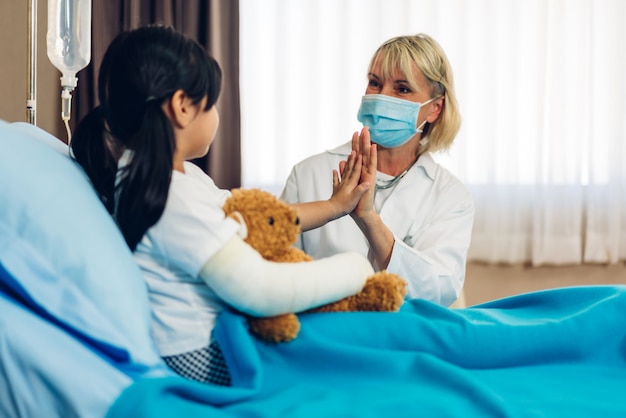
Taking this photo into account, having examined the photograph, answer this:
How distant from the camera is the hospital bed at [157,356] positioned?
899 mm

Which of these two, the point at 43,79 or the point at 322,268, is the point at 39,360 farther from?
the point at 43,79

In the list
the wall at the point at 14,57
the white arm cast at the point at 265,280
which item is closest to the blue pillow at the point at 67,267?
the white arm cast at the point at 265,280

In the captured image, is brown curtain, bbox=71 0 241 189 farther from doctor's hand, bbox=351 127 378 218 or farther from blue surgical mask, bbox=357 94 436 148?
doctor's hand, bbox=351 127 378 218

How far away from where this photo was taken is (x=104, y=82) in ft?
3.59

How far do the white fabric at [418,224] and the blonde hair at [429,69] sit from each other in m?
0.08

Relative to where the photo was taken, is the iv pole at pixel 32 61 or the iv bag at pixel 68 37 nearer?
the iv pole at pixel 32 61

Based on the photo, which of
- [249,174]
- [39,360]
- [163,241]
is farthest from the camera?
[249,174]

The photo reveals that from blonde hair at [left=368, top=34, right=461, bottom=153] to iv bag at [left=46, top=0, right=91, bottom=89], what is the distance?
2.81 feet

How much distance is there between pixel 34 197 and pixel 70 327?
0.18 meters

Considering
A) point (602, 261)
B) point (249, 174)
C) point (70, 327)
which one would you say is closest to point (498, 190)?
point (602, 261)

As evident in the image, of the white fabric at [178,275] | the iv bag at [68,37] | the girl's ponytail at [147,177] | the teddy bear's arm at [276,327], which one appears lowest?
the teddy bear's arm at [276,327]

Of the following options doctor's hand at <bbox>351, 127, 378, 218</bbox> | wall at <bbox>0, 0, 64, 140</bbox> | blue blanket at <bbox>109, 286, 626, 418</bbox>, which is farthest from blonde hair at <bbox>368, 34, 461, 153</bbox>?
wall at <bbox>0, 0, 64, 140</bbox>

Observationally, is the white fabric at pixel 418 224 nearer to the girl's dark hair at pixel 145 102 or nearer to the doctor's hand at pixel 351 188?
the doctor's hand at pixel 351 188

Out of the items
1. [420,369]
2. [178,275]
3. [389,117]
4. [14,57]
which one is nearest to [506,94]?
[389,117]
